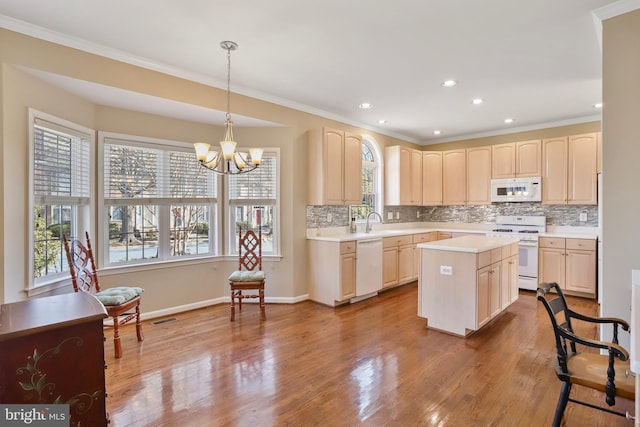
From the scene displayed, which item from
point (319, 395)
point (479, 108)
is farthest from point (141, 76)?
point (479, 108)

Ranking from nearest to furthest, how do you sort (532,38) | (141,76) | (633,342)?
(633,342) → (532,38) → (141,76)

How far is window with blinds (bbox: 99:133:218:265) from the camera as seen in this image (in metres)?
→ 3.64

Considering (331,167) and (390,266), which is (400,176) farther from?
(331,167)

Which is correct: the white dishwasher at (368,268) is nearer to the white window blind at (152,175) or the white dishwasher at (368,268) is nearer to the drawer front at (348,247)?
the drawer front at (348,247)

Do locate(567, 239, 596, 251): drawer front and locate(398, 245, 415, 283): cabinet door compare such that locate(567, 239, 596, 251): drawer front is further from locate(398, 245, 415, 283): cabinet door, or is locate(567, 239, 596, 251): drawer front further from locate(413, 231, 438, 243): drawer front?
locate(398, 245, 415, 283): cabinet door

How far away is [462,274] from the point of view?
3350mm

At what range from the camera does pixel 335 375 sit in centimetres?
258

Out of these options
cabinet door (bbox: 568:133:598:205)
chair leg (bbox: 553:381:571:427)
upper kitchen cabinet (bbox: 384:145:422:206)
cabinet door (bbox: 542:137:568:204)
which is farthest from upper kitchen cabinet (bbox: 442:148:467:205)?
chair leg (bbox: 553:381:571:427)

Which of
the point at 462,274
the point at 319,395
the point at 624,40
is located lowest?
the point at 319,395

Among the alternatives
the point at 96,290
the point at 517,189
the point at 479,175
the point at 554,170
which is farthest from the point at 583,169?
the point at 96,290

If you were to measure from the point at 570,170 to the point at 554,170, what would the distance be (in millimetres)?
203

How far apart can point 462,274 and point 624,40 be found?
7.34 feet

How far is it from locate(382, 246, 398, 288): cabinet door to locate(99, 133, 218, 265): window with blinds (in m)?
2.51

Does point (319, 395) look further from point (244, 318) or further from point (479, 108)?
point (479, 108)
